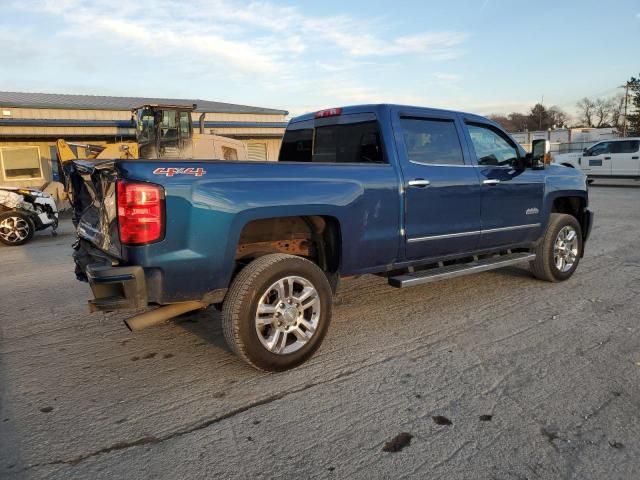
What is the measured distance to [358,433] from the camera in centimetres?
278

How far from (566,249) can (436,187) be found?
8.18ft

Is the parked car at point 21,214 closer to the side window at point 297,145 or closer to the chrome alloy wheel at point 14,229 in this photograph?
the chrome alloy wheel at point 14,229

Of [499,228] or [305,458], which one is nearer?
[305,458]

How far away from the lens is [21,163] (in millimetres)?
20406

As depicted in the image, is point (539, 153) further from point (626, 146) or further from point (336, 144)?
point (626, 146)

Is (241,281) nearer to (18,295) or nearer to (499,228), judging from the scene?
(499,228)

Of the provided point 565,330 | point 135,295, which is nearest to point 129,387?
point 135,295

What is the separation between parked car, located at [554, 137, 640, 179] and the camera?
21.1 metres

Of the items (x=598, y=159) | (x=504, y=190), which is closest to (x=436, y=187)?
(x=504, y=190)

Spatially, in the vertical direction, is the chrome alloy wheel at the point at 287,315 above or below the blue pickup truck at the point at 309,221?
below

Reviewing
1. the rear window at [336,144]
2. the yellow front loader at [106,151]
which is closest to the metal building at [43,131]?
the yellow front loader at [106,151]

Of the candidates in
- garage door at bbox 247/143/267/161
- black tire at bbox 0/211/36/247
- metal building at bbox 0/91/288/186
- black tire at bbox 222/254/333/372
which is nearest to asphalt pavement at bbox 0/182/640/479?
black tire at bbox 222/254/333/372

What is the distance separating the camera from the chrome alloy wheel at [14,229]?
10602 millimetres

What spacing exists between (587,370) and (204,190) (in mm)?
2969
